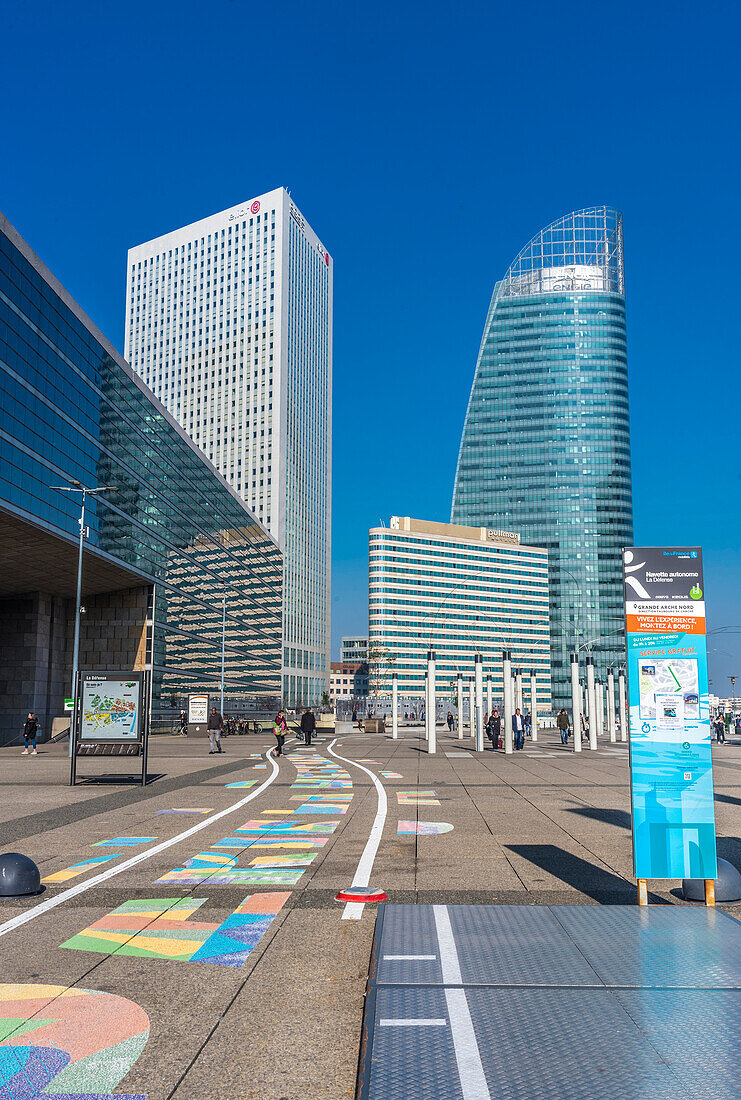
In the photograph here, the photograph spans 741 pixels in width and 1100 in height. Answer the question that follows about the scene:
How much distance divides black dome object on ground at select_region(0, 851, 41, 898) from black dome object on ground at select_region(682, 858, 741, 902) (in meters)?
6.10

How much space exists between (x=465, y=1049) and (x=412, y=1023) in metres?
0.45

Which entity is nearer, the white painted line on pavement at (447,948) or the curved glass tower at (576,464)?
the white painted line on pavement at (447,948)

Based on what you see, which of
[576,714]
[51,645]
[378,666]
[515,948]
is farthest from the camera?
[378,666]

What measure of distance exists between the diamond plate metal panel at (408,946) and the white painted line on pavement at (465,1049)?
1.05 feet

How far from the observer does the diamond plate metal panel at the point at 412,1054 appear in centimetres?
403

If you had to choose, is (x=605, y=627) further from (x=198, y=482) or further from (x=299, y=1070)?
(x=299, y=1070)

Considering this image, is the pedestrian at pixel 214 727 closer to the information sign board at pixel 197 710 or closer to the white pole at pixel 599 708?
the information sign board at pixel 197 710

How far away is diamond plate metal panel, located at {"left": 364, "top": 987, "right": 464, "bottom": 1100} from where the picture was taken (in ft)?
13.2

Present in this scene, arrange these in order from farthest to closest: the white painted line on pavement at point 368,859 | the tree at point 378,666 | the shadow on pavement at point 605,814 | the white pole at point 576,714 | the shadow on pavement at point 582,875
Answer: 1. the tree at point 378,666
2. the white pole at point 576,714
3. the shadow on pavement at point 605,814
4. the shadow on pavement at point 582,875
5. the white painted line on pavement at point 368,859

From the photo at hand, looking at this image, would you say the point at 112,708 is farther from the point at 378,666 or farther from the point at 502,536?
the point at 502,536

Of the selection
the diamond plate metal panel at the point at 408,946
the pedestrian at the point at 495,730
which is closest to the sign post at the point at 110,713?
the diamond plate metal panel at the point at 408,946

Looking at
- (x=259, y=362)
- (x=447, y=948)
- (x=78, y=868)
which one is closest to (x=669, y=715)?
(x=447, y=948)

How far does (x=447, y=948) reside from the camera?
6.31 metres

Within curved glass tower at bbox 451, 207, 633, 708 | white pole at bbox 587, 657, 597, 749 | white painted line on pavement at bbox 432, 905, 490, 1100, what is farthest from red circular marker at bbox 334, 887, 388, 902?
curved glass tower at bbox 451, 207, 633, 708
